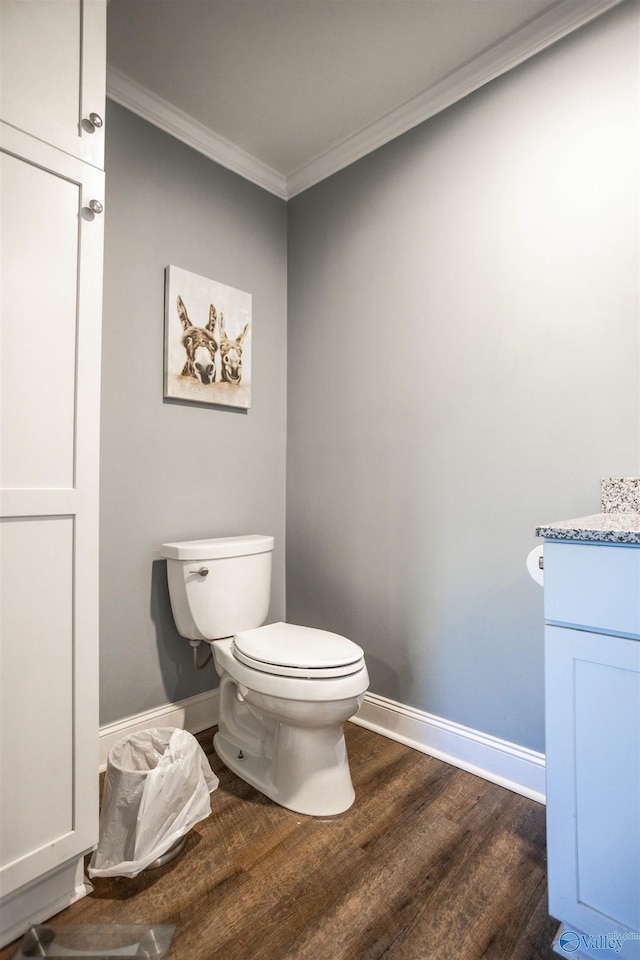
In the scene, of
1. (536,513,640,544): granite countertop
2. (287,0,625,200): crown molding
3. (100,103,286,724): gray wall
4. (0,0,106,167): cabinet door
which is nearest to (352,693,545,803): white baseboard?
(100,103,286,724): gray wall

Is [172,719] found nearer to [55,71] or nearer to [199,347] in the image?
[199,347]

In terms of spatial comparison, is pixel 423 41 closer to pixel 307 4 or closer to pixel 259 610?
pixel 307 4

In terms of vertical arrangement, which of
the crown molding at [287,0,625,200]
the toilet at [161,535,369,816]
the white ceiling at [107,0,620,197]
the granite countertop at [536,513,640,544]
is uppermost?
the white ceiling at [107,0,620,197]

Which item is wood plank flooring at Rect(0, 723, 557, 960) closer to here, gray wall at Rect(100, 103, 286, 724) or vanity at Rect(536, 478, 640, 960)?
vanity at Rect(536, 478, 640, 960)

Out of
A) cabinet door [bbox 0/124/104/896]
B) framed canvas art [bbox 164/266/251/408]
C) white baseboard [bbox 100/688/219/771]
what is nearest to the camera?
cabinet door [bbox 0/124/104/896]

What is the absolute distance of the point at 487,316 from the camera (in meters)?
1.70

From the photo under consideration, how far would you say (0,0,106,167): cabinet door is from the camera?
1058 millimetres

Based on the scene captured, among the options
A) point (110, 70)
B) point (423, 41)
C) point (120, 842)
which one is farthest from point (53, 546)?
point (423, 41)

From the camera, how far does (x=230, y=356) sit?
2.12 metres

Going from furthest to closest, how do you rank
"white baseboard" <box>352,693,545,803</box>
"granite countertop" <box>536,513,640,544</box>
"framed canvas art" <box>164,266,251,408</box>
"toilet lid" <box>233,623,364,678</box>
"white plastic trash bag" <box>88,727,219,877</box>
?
1. "framed canvas art" <box>164,266,251,408</box>
2. "white baseboard" <box>352,693,545,803</box>
3. "toilet lid" <box>233,623,364,678</box>
4. "white plastic trash bag" <box>88,727,219,877</box>
5. "granite countertop" <box>536,513,640,544</box>

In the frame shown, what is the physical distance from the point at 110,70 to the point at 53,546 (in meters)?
1.69

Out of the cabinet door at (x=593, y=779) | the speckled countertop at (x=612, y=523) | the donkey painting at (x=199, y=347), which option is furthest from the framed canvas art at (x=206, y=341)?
the cabinet door at (x=593, y=779)

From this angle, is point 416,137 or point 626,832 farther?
point 416,137

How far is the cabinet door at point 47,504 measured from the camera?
41.2 inches
